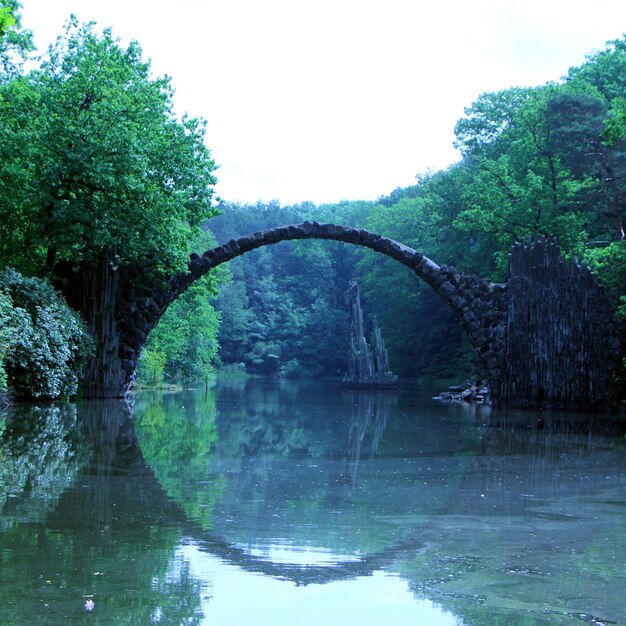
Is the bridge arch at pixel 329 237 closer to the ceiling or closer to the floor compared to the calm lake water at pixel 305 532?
closer to the ceiling

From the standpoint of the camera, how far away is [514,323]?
2428 cm

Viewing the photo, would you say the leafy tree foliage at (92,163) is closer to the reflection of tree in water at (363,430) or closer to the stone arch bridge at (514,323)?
the stone arch bridge at (514,323)

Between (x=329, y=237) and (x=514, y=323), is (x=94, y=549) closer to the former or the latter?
(x=514, y=323)

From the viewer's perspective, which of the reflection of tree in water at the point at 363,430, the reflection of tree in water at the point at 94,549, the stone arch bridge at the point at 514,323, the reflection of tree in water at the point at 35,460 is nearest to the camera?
the reflection of tree in water at the point at 94,549

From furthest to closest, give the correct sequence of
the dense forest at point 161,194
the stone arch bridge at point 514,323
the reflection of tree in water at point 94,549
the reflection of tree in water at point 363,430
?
1. the stone arch bridge at point 514,323
2. the dense forest at point 161,194
3. the reflection of tree in water at point 363,430
4. the reflection of tree in water at point 94,549

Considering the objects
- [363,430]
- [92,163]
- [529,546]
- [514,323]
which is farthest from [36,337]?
[529,546]

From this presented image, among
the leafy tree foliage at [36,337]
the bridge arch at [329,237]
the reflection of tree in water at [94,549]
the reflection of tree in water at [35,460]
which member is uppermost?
the bridge arch at [329,237]

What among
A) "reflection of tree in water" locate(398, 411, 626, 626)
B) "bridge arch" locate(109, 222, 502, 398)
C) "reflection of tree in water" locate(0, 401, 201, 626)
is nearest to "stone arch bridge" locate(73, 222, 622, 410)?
"bridge arch" locate(109, 222, 502, 398)

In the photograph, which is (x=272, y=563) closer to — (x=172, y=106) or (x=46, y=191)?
(x=46, y=191)

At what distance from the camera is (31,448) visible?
10.7 metres

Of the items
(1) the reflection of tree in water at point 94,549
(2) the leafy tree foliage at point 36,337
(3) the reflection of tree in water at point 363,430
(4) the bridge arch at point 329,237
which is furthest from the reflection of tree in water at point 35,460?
(4) the bridge arch at point 329,237

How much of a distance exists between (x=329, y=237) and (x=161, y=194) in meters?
6.95

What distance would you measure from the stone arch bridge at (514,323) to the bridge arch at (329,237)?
26 mm

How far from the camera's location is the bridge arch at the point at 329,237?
22.9 metres
